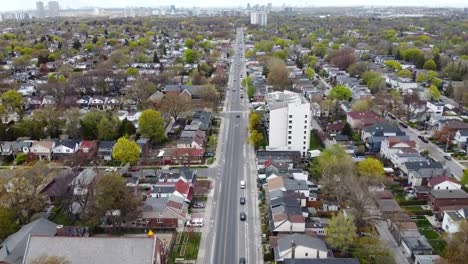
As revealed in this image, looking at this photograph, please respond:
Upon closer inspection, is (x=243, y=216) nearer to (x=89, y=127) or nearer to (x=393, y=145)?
(x=393, y=145)

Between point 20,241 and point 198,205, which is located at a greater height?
point 20,241

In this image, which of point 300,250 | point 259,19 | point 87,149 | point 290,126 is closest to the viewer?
point 300,250

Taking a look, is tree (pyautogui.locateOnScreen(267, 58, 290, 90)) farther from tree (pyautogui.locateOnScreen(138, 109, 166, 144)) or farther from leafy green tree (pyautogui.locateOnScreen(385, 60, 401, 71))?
tree (pyautogui.locateOnScreen(138, 109, 166, 144))

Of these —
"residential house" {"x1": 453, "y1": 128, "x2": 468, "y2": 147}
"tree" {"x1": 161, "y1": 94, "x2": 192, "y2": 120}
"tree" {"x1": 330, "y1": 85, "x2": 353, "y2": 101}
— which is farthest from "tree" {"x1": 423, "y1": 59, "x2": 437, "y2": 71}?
"tree" {"x1": 161, "y1": 94, "x2": 192, "y2": 120}

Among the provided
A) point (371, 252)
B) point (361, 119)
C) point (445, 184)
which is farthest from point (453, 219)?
point (361, 119)

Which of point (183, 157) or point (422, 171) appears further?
point (183, 157)
